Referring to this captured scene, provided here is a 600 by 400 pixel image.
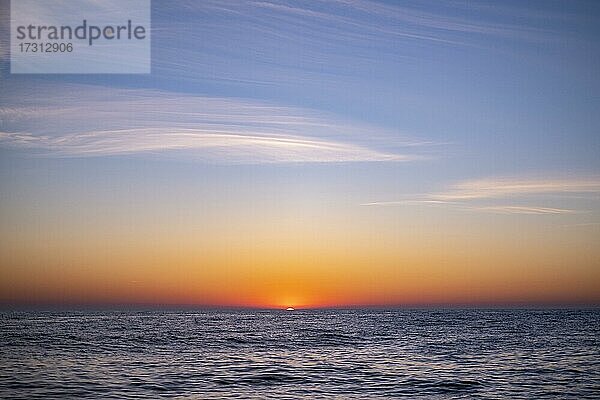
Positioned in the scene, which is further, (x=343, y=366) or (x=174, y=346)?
(x=174, y=346)

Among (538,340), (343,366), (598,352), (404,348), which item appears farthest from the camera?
(538,340)

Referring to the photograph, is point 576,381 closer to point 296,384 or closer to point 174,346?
point 296,384

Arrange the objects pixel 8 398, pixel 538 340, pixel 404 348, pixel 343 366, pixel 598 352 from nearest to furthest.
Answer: pixel 8 398 < pixel 343 366 < pixel 598 352 < pixel 404 348 < pixel 538 340

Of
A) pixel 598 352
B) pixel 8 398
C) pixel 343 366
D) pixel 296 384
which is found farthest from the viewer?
pixel 598 352

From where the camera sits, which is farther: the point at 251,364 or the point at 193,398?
the point at 251,364

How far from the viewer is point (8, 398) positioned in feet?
52.7

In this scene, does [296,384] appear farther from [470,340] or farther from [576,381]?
[470,340]

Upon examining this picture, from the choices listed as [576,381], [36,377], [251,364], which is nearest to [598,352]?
[576,381]

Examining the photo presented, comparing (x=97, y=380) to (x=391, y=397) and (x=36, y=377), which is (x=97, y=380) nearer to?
(x=36, y=377)

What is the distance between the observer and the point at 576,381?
64.7 ft

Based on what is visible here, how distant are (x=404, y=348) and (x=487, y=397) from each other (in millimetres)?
13644

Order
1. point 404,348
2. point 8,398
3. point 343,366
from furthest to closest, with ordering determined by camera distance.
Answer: point 404,348
point 343,366
point 8,398

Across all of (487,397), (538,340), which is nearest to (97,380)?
(487,397)

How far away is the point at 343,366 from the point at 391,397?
634 cm
